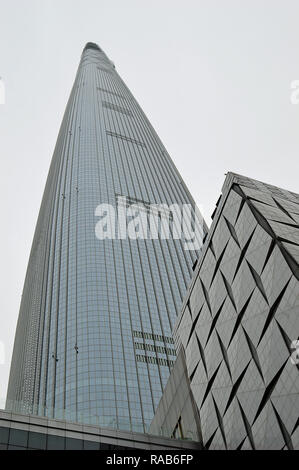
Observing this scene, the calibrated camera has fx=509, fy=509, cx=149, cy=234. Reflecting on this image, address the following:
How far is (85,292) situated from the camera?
126 meters

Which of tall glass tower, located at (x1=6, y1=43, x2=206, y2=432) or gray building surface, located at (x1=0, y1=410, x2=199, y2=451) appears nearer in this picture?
gray building surface, located at (x1=0, y1=410, x2=199, y2=451)

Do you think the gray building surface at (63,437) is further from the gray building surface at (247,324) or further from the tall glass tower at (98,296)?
the tall glass tower at (98,296)

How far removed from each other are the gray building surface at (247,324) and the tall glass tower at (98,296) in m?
41.9

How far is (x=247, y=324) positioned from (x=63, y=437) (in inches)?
596

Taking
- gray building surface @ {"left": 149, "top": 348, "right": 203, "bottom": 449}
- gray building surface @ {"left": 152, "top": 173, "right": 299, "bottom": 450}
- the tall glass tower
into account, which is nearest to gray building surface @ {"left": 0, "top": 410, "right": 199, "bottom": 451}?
gray building surface @ {"left": 149, "top": 348, "right": 203, "bottom": 449}

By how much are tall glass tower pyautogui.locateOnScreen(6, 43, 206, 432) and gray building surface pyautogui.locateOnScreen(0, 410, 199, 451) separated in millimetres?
42533

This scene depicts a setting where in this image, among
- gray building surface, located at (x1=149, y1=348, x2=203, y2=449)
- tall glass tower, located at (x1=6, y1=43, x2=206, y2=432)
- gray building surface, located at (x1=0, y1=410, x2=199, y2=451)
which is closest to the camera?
gray building surface, located at (x1=0, y1=410, x2=199, y2=451)

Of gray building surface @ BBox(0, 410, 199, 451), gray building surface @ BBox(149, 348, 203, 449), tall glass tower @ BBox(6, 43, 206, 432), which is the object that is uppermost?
tall glass tower @ BBox(6, 43, 206, 432)

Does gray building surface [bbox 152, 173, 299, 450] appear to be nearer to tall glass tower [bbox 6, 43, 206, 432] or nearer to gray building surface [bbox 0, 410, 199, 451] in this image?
gray building surface [bbox 0, 410, 199, 451]

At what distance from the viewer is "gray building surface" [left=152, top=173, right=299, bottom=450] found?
30.2 metres

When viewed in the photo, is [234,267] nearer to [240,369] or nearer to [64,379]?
[240,369]

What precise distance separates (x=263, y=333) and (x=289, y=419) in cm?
561
